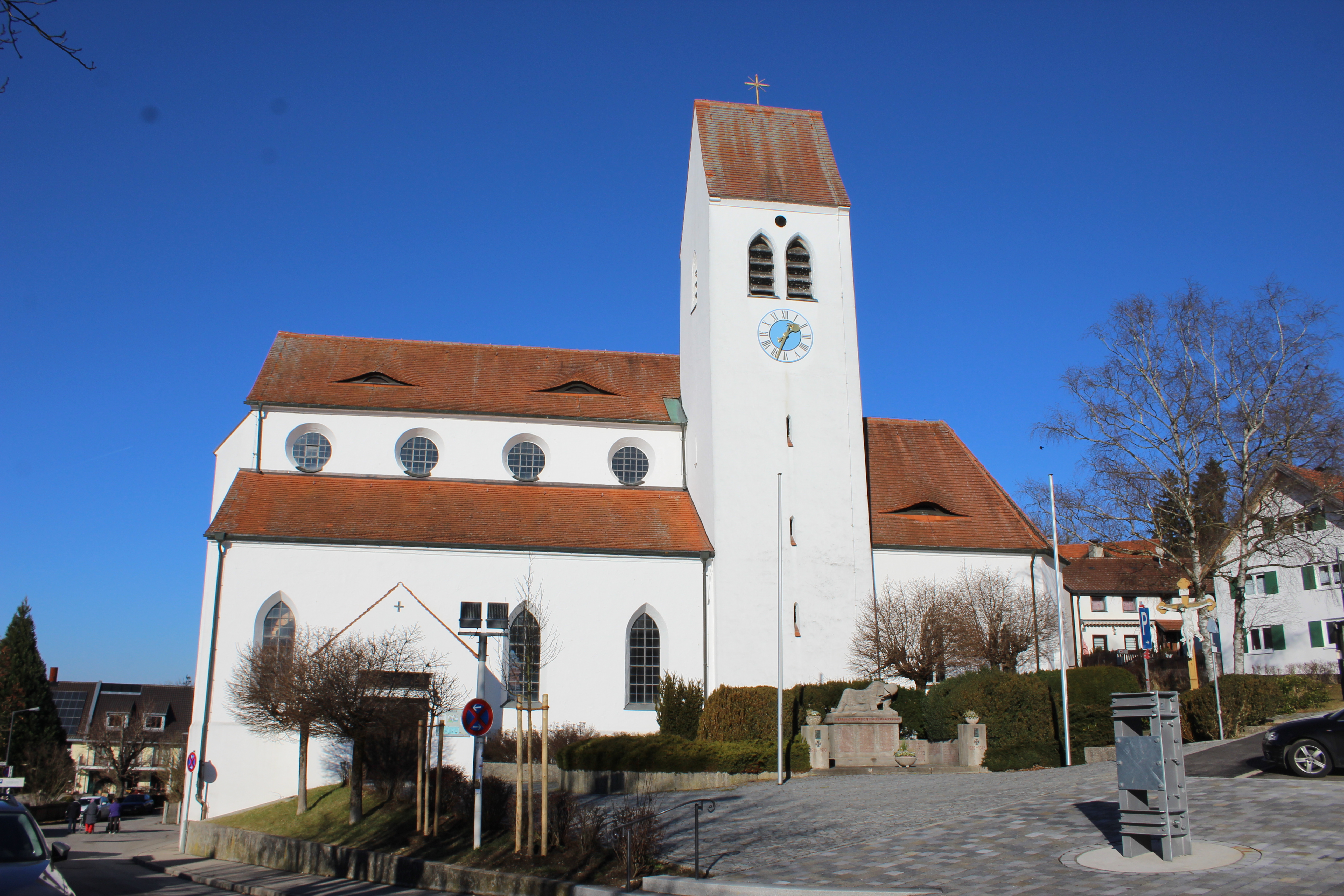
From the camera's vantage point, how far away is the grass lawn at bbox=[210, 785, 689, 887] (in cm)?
1107

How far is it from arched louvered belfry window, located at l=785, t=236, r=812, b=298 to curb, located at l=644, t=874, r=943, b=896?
70.0ft

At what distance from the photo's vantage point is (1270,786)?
42.5 feet

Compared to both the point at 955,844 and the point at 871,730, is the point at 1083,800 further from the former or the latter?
the point at 871,730

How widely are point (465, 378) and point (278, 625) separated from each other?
31.4ft

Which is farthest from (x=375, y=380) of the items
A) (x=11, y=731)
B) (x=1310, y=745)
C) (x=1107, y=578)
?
(x=1107, y=578)

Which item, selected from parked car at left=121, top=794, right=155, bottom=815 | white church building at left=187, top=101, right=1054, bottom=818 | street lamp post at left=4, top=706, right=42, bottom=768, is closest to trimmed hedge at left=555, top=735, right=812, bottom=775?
white church building at left=187, top=101, right=1054, bottom=818

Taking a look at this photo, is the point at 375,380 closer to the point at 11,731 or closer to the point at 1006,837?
the point at 1006,837

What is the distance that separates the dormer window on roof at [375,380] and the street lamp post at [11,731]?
29.7 m

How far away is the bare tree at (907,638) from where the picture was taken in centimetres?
2517

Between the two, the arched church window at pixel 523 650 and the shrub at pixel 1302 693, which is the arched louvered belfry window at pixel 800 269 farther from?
the shrub at pixel 1302 693

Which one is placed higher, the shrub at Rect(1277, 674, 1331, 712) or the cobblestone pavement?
the shrub at Rect(1277, 674, 1331, 712)

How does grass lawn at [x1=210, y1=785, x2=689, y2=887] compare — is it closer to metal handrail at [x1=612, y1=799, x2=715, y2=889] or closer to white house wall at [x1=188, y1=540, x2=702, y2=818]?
metal handrail at [x1=612, y1=799, x2=715, y2=889]

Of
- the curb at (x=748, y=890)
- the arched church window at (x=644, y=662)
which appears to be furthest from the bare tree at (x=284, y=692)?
the curb at (x=748, y=890)

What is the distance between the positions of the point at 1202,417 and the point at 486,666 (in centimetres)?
1952
